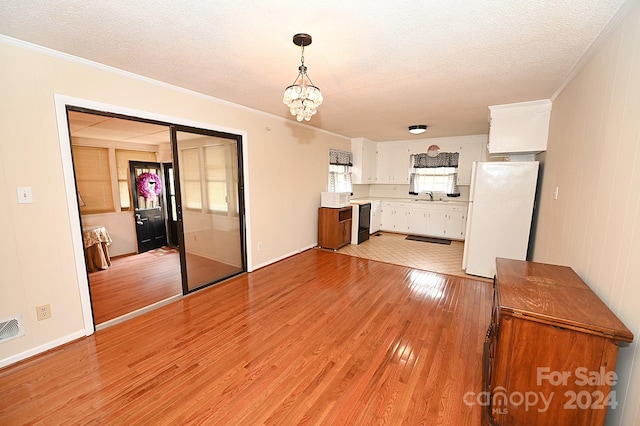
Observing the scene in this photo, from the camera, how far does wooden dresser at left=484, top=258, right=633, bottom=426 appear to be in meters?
1.18

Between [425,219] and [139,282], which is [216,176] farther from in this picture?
[425,219]

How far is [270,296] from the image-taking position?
3168 mm

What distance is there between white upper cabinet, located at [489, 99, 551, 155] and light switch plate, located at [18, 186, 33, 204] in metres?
5.07

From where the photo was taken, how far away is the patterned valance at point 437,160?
6.10 m

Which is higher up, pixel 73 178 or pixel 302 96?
pixel 302 96

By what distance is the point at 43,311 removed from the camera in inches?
83.3

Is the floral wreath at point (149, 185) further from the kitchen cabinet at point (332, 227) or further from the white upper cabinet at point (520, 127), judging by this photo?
the white upper cabinet at point (520, 127)

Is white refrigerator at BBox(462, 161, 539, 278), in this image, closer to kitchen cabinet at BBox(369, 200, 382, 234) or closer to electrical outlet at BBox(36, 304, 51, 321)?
kitchen cabinet at BBox(369, 200, 382, 234)

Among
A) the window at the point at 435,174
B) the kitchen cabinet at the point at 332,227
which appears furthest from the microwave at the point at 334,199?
the window at the point at 435,174

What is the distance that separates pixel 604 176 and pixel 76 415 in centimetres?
368

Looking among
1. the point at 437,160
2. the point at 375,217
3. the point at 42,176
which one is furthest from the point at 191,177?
the point at 437,160

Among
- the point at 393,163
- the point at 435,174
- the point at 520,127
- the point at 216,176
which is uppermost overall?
the point at 520,127

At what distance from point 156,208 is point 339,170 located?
4.25 m

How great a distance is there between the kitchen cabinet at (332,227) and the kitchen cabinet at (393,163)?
7.33 ft
